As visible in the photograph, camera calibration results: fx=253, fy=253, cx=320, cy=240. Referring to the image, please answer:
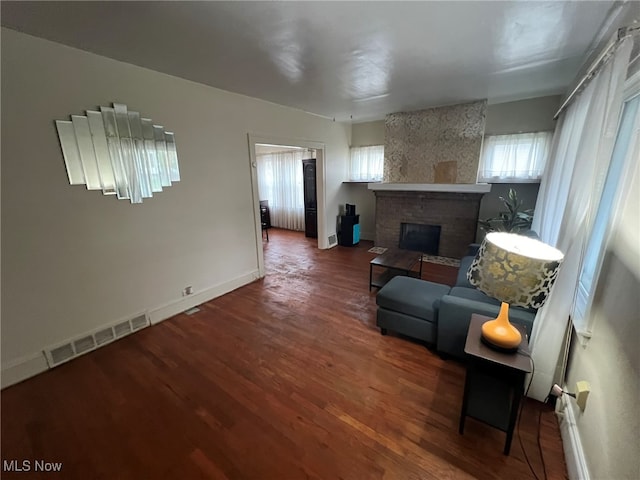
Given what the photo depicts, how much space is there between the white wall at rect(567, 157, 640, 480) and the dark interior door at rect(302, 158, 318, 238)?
4.71m

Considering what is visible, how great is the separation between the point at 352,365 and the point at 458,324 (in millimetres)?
903

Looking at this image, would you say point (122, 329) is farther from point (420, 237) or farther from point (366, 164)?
point (366, 164)

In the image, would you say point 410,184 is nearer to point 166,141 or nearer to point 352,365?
point 352,365

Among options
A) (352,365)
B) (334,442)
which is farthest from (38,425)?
(352,365)

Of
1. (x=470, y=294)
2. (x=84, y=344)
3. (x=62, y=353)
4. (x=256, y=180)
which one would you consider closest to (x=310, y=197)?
(x=256, y=180)

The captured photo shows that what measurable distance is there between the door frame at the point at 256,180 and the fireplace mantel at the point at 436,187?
1019 mm

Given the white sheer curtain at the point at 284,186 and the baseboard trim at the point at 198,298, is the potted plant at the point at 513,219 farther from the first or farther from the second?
the white sheer curtain at the point at 284,186

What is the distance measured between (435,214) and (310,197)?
2762mm

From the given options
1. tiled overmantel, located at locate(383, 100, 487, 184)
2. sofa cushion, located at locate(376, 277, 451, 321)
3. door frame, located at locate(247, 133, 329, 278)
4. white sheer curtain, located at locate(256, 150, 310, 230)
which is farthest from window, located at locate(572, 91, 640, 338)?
white sheer curtain, located at locate(256, 150, 310, 230)

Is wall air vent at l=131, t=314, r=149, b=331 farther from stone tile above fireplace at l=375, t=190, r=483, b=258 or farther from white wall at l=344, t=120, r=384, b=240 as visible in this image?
white wall at l=344, t=120, r=384, b=240

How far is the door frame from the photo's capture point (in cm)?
351

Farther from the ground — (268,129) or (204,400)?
(268,129)

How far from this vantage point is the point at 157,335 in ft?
8.32

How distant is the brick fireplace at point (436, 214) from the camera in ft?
14.3
